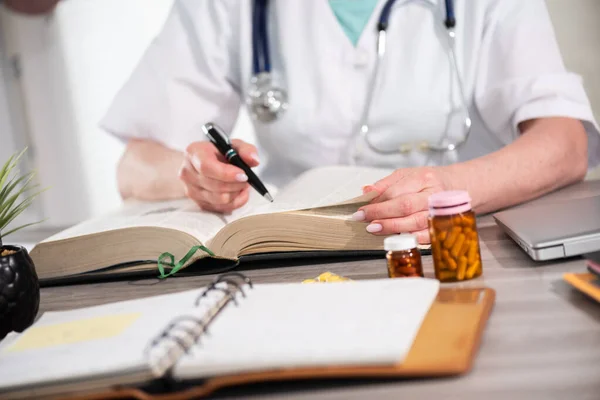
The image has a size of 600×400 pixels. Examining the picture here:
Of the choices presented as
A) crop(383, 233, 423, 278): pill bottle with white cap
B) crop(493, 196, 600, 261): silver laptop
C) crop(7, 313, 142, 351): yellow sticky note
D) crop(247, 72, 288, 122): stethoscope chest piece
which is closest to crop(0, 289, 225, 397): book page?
crop(7, 313, 142, 351): yellow sticky note

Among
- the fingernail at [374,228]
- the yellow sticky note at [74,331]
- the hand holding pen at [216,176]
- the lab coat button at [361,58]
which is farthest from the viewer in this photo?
the lab coat button at [361,58]

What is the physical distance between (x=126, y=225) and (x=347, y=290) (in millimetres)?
398

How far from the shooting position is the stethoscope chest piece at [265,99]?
135 centimetres

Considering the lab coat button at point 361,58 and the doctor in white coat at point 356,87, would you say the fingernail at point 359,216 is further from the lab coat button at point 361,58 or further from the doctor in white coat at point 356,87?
the lab coat button at point 361,58

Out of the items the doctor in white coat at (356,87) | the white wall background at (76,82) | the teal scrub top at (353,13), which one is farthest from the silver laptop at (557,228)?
the white wall background at (76,82)

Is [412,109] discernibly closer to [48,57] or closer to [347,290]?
[347,290]

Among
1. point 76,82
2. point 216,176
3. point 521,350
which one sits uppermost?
point 76,82

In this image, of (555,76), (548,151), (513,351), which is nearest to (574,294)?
(513,351)

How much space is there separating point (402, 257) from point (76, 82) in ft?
8.29

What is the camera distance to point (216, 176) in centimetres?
100

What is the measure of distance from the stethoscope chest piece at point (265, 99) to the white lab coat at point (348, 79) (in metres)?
0.02

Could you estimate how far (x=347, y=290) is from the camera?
0.62 metres

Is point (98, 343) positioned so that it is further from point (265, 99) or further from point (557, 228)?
point (265, 99)

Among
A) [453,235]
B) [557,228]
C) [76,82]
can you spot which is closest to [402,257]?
[453,235]
